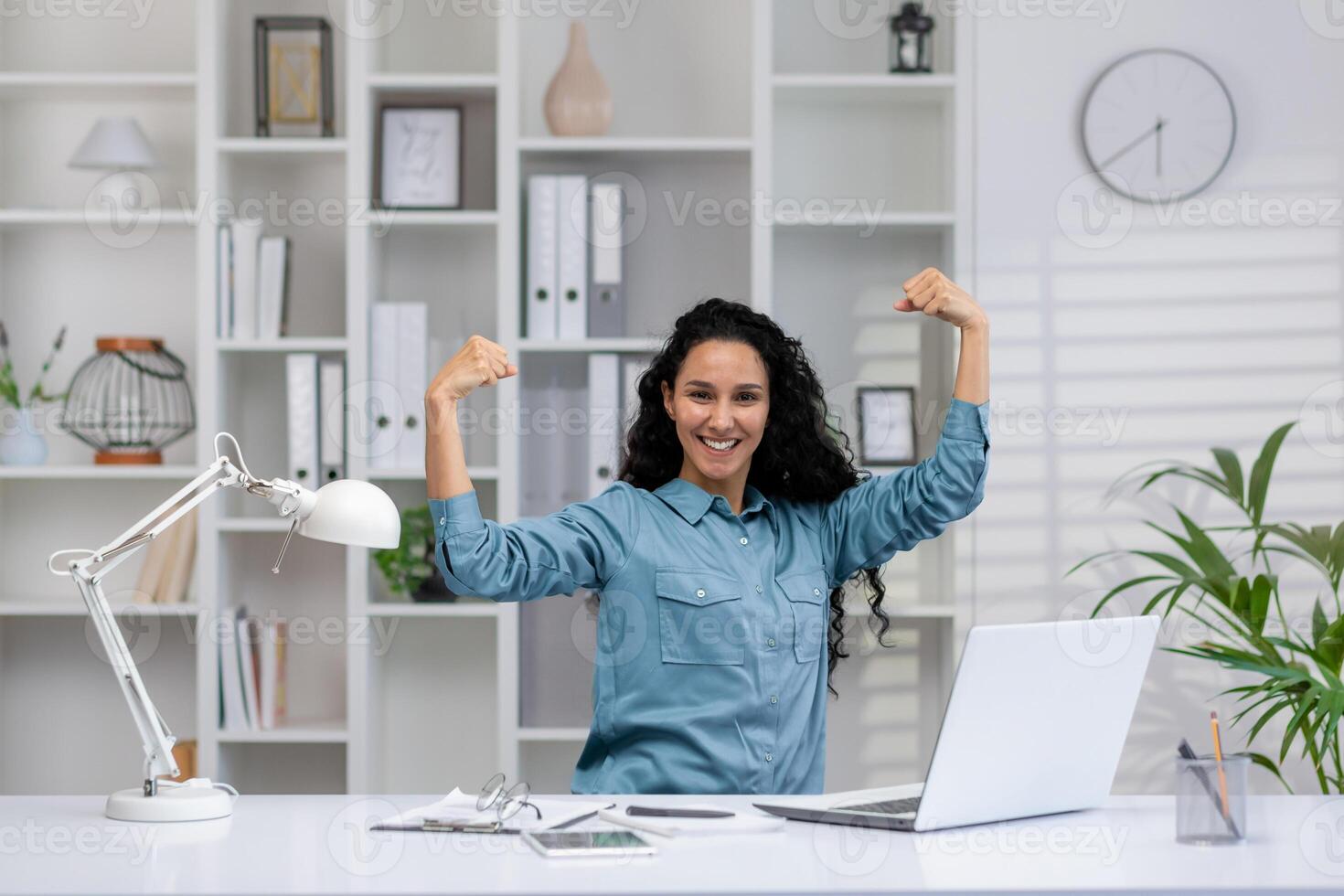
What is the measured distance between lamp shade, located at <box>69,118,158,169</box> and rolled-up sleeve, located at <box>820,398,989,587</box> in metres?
1.97

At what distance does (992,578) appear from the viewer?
3084 mm

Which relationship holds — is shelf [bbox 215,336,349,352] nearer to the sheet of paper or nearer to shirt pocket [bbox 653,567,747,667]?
shirt pocket [bbox 653,567,747,667]

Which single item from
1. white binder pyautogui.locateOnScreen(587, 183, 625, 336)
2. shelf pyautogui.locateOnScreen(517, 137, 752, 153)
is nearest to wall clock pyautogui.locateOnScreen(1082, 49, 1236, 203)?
shelf pyautogui.locateOnScreen(517, 137, 752, 153)

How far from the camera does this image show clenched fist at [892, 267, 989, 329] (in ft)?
6.33

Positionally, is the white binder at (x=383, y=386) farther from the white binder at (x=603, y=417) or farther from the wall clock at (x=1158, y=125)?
the wall clock at (x=1158, y=125)

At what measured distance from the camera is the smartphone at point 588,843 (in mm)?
1396

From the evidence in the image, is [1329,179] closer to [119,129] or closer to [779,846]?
[779,846]

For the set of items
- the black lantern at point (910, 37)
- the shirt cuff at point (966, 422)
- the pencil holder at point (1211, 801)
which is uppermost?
the black lantern at point (910, 37)

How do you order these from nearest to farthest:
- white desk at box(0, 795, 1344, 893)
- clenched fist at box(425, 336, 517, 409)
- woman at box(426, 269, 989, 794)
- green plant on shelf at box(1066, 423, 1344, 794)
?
white desk at box(0, 795, 1344, 893) < clenched fist at box(425, 336, 517, 409) < woman at box(426, 269, 989, 794) < green plant on shelf at box(1066, 423, 1344, 794)

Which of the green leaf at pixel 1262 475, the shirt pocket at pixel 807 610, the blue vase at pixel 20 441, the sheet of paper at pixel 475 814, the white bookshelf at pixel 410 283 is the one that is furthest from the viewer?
the white bookshelf at pixel 410 283

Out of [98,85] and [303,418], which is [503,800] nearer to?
[303,418]

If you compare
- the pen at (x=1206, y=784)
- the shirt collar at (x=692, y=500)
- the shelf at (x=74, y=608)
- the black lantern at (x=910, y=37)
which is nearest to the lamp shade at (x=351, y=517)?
the shirt collar at (x=692, y=500)

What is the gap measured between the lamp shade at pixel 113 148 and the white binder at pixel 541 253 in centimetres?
93

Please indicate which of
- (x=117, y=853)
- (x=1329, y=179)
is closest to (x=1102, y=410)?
(x=1329, y=179)
